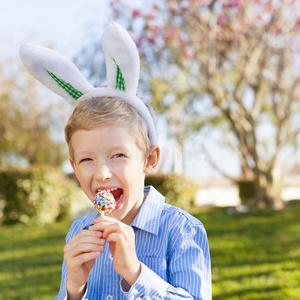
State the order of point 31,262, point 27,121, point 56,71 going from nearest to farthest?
point 56,71 < point 31,262 < point 27,121

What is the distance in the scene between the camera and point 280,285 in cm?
419

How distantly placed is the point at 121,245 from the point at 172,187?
9541 mm

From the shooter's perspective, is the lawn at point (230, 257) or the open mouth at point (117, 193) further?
the lawn at point (230, 257)

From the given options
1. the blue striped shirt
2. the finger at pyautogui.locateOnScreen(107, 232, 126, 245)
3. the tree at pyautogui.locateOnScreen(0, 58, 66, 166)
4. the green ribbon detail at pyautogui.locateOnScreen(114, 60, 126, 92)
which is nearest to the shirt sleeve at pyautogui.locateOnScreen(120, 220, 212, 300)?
the blue striped shirt

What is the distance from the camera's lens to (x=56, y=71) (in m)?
1.68

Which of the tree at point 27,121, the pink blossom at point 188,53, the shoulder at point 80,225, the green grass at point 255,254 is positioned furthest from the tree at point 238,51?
the tree at point 27,121

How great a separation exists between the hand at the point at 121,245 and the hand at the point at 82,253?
0.03 metres

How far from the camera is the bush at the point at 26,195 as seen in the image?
9211 mm

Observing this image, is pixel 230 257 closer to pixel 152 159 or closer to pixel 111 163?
pixel 152 159

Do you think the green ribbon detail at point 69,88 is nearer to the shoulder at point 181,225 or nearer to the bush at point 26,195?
the shoulder at point 181,225

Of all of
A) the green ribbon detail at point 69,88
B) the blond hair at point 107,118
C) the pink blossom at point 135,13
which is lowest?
the blond hair at point 107,118

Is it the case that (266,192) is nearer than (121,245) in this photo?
No

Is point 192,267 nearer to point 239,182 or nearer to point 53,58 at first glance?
point 53,58

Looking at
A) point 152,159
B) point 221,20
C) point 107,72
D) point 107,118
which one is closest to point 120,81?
point 107,72
